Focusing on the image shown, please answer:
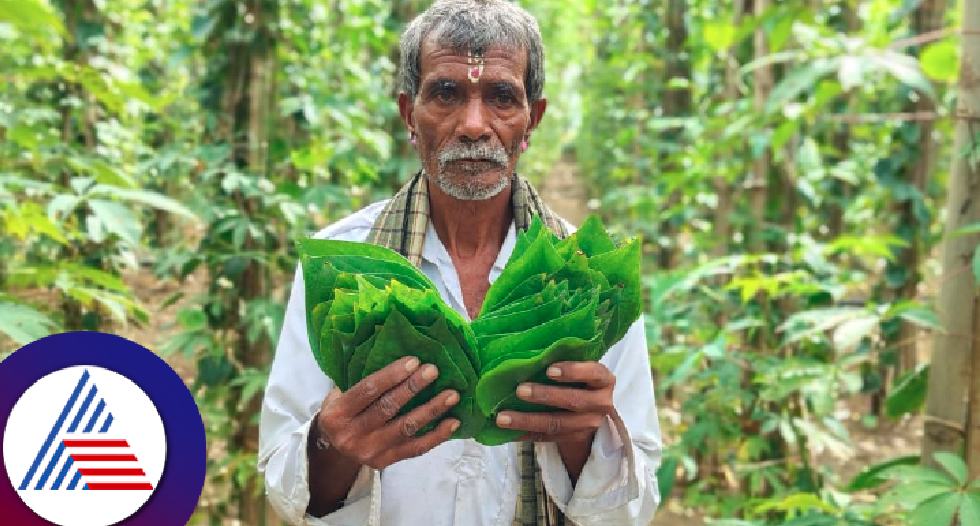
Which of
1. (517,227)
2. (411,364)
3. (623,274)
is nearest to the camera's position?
(411,364)

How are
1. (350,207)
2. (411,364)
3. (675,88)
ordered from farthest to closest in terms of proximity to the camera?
1. (675,88)
2. (350,207)
3. (411,364)

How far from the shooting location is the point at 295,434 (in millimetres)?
1307

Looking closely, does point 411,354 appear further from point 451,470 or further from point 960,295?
point 960,295

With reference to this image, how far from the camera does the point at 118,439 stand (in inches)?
58.1

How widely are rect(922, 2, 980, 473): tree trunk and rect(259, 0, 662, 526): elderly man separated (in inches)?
29.8

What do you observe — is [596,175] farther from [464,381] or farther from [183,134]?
[464,381]

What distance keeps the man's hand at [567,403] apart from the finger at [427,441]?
65 mm

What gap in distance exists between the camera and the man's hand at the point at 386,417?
1.05 meters

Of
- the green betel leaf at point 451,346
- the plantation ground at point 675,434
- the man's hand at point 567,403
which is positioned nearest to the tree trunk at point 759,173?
the plantation ground at point 675,434

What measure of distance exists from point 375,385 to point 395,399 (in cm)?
3

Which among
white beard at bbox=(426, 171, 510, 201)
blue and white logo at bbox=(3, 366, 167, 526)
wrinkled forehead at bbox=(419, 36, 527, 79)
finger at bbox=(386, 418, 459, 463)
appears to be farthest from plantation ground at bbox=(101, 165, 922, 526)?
finger at bbox=(386, 418, 459, 463)

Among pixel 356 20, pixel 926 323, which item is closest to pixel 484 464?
pixel 926 323

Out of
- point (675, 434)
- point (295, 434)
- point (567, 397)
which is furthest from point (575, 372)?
point (675, 434)

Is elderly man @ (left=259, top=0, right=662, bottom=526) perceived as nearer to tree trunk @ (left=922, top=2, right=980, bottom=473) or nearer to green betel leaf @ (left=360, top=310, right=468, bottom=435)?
green betel leaf @ (left=360, top=310, right=468, bottom=435)
